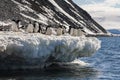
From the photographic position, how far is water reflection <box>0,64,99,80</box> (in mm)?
45531

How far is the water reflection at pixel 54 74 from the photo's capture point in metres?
45.5

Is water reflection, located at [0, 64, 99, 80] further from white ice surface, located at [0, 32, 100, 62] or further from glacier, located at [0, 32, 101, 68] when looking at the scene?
white ice surface, located at [0, 32, 100, 62]

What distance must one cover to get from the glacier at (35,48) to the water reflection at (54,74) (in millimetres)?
996

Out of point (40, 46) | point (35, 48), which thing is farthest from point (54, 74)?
point (35, 48)

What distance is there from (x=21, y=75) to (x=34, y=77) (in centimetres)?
134

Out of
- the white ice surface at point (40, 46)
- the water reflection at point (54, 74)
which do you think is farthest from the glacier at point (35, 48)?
the water reflection at point (54, 74)

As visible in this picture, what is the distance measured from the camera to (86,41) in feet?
190

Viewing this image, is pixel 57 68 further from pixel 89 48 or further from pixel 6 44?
pixel 6 44

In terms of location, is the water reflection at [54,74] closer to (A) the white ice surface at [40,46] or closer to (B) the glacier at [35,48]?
(B) the glacier at [35,48]

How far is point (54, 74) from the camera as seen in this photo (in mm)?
49875

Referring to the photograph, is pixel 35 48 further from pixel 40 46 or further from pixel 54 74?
pixel 54 74

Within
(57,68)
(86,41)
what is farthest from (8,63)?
(86,41)

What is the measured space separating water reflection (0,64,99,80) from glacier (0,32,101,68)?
996 millimetres

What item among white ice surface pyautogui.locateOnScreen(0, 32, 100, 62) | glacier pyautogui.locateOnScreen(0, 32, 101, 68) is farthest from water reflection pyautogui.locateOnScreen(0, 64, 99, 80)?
white ice surface pyautogui.locateOnScreen(0, 32, 100, 62)
